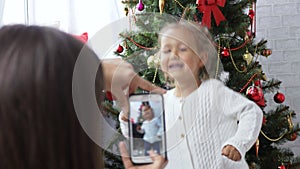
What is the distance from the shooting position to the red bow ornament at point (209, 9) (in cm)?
180

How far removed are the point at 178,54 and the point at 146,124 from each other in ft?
1.19

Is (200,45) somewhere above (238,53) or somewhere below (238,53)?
above

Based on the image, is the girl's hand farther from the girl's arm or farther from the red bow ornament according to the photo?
the red bow ornament

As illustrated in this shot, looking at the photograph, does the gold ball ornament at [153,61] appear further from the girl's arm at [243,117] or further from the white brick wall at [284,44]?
the white brick wall at [284,44]

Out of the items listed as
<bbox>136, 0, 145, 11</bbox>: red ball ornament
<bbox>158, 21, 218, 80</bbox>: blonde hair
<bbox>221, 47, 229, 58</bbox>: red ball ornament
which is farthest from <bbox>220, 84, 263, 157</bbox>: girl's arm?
<bbox>136, 0, 145, 11</bbox>: red ball ornament

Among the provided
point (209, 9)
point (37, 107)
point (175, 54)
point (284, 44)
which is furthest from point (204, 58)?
point (284, 44)

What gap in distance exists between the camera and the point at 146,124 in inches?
32.1

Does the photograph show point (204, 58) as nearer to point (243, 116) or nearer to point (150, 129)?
point (243, 116)

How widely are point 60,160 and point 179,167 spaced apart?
1.22 meters

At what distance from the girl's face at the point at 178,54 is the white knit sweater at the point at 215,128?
403mm

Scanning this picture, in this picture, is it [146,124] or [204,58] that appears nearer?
[146,124]

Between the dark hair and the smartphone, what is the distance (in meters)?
0.26

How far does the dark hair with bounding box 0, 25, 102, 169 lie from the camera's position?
52 cm

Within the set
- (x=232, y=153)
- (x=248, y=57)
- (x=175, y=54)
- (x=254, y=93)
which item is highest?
(x=175, y=54)
